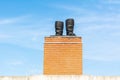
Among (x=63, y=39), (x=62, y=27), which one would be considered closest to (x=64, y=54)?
(x=63, y=39)

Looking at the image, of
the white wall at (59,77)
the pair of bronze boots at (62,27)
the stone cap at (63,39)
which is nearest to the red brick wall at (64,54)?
the stone cap at (63,39)

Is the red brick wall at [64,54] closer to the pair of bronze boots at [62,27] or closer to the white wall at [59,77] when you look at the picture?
the pair of bronze boots at [62,27]

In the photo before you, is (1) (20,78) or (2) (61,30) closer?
(1) (20,78)

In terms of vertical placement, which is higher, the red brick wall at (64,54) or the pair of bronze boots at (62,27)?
the pair of bronze boots at (62,27)

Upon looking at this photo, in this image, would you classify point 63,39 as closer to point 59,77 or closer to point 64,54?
point 64,54

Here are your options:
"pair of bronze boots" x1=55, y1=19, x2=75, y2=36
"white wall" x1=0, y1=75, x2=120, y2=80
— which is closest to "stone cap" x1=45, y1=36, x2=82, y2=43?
"pair of bronze boots" x1=55, y1=19, x2=75, y2=36

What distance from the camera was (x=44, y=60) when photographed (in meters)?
22.6

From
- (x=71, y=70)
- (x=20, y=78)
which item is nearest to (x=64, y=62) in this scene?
(x=71, y=70)

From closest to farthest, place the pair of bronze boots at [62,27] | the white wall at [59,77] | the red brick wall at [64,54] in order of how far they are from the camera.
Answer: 1. the white wall at [59,77]
2. the red brick wall at [64,54]
3. the pair of bronze boots at [62,27]

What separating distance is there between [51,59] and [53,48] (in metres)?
0.47

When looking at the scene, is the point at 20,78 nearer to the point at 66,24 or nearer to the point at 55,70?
the point at 55,70

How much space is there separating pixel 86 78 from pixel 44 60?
7.13 ft

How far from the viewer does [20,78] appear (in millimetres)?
21500

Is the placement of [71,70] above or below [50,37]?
below
